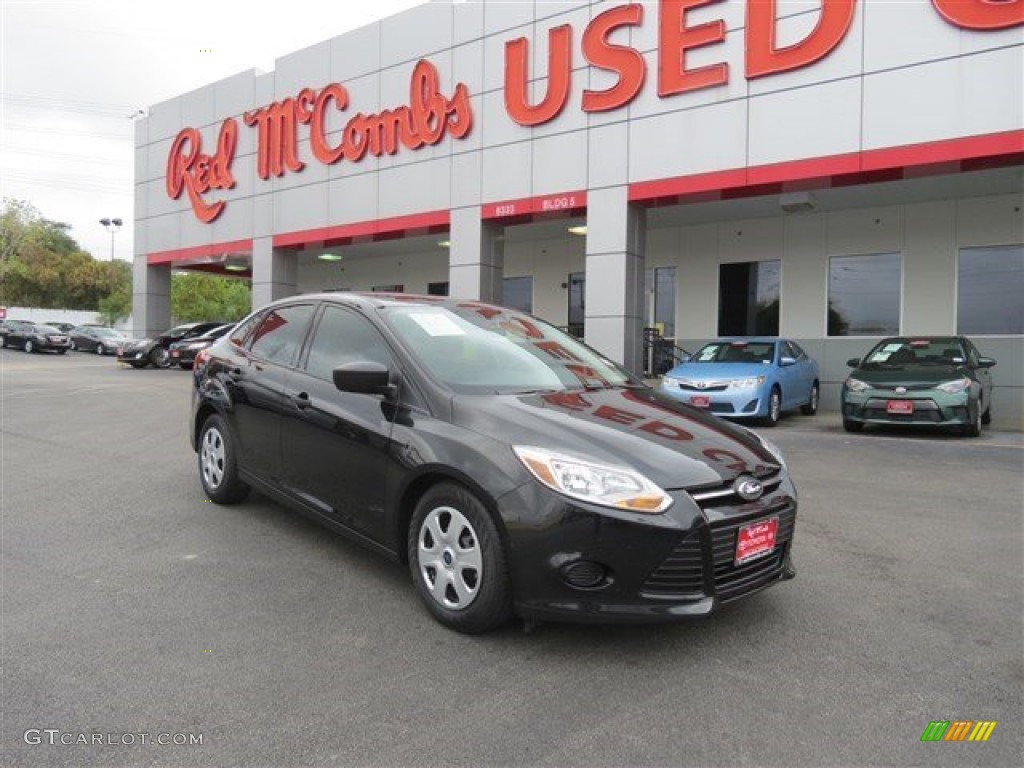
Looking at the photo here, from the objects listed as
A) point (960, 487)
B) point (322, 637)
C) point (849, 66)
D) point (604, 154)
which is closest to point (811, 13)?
point (849, 66)

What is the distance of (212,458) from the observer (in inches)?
218

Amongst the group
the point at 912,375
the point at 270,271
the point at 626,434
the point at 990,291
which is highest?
the point at 270,271

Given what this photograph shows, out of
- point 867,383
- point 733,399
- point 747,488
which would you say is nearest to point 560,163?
point 733,399

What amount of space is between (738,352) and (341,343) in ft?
30.7

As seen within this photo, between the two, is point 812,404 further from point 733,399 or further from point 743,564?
point 743,564

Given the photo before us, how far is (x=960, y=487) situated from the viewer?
22.4 feet

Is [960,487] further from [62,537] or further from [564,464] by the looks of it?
[62,537]

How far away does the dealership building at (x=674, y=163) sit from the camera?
1128 centimetres

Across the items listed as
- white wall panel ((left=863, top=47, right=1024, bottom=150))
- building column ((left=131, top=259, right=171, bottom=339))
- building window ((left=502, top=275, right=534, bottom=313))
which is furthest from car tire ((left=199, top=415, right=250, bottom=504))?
building column ((left=131, top=259, right=171, bottom=339))

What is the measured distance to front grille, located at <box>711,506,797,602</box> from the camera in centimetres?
307

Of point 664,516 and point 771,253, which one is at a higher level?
point 771,253

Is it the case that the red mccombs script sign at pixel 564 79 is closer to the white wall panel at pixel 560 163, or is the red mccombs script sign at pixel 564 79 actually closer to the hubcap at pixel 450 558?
the white wall panel at pixel 560 163

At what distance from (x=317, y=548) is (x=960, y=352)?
10151 millimetres

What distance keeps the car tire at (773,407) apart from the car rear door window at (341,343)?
8341mm
